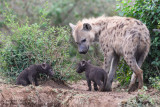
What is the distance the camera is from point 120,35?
570 cm

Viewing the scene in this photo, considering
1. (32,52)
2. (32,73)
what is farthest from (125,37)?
(32,52)

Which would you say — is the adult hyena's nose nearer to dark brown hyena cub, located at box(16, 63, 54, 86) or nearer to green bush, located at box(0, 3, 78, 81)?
green bush, located at box(0, 3, 78, 81)

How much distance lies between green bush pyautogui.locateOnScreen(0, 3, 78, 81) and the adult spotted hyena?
0.51 meters

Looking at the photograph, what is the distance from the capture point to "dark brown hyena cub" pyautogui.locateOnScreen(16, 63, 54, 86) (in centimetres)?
578

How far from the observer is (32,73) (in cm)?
580

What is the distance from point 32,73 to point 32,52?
0.70 metres

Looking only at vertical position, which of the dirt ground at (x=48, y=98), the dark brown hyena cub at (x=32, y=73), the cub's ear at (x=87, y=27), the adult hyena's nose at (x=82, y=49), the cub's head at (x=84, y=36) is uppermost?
the cub's ear at (x=87, y=27)

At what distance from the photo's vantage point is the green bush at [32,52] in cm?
627

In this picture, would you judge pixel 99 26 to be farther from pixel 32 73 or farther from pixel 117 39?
pixel 32 73

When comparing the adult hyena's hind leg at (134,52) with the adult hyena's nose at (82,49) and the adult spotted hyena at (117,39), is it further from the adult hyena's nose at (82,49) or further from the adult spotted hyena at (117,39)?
the adult hyena's nose at (82,49)

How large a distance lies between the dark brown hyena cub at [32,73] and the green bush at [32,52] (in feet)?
1.33

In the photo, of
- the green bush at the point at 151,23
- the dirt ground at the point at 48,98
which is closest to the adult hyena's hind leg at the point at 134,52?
the dirt ground at the point at 48,98

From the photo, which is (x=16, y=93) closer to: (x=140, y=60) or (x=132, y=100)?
(x=132, y=100)

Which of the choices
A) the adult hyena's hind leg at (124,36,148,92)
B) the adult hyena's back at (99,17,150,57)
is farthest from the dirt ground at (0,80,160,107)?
the adult hyena's back at (99,17,150,57)
